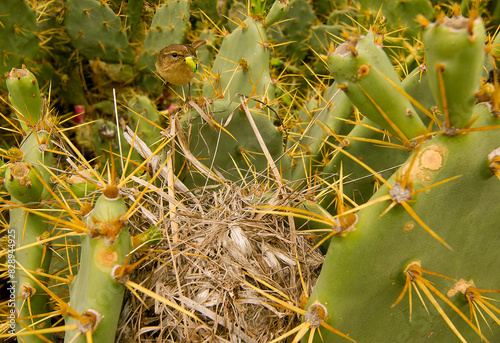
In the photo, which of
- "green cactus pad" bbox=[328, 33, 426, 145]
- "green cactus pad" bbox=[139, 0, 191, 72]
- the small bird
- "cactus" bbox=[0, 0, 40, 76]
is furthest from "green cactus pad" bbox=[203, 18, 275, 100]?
"cactus" bbox=[0, 0, 40, 76]

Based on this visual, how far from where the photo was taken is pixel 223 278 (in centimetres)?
86

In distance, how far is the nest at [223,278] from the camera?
2.72ft

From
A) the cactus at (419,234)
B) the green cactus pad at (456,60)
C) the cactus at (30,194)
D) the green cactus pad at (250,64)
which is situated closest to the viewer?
the green cactus pad at (456,60)

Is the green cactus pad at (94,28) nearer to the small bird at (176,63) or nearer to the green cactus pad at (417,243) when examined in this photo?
the small bird at (176,63)

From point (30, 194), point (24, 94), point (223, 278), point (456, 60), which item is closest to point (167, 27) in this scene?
point (24, 94)

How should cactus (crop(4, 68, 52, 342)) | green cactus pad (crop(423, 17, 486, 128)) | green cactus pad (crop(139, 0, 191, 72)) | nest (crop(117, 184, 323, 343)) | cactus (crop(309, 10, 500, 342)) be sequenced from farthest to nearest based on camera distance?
green cactus pad (crop(139, 0, 191, 72)), cactus (crop(4, 68, 52, 342)), nest (crop(117, 184, 323, 343)), cactus (crop(309, 10, 500, 342)), green cactus pad (crop(423, 17, 486, 128))

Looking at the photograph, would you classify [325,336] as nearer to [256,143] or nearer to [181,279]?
[181,279]

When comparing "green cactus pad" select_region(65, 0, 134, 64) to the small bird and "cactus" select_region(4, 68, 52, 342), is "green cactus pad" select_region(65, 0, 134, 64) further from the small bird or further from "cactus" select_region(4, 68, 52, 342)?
the small bird

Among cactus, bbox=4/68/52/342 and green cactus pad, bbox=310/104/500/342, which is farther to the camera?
cactus, bbox=4/68/52/342

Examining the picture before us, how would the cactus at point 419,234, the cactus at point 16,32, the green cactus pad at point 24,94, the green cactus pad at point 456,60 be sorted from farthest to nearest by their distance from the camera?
the cactus at point 16,32 → the green cactus pad at point 24,94 → the cactus at point 419,234 → the green cactus pad at point 456,60

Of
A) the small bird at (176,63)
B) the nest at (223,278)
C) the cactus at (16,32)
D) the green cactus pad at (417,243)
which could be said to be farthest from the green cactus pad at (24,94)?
the green cactus pad at (417,243)

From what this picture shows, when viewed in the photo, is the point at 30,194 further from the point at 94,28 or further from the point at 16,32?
the point at 94,28

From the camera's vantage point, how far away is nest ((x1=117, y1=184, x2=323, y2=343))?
828 millimetres

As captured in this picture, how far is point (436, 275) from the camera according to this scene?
2.52 ft
